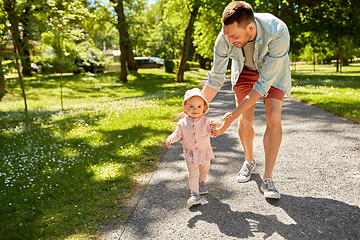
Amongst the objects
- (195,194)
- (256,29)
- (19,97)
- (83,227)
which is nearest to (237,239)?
(195,194)

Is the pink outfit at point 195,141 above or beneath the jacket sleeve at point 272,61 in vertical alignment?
beneath

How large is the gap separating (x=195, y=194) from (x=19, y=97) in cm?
1636

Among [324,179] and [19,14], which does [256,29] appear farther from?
[19,14]

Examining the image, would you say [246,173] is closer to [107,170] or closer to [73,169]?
[107,170]

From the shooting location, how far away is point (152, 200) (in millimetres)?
3271

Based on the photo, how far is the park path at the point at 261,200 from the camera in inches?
101

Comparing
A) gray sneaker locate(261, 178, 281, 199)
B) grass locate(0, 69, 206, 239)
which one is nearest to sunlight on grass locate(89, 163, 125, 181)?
grass locate(0, 69, 206, 239)

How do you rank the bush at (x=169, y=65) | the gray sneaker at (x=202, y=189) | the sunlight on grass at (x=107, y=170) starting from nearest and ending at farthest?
the gray sneaker at (x=202, y=189) < the sunlight on grass at (x=107, y=170) < the bush at (x=169, y=65)

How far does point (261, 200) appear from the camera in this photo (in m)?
3.10

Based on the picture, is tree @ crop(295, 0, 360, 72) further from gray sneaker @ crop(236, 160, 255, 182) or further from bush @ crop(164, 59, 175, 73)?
gray sneaker @ crop(236, 160, 255, 182)

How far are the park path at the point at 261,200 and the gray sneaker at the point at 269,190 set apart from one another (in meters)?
0.07

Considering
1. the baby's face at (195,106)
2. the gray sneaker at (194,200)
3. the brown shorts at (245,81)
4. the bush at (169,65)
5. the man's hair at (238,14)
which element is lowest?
the gray sneaker at (194,200)

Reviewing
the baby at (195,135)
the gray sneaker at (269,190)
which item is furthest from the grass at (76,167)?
the gray sneaker at (269,190)

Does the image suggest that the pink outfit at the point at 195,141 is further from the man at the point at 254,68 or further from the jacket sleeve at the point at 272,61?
the jacket sleeve at the point at 272,61
